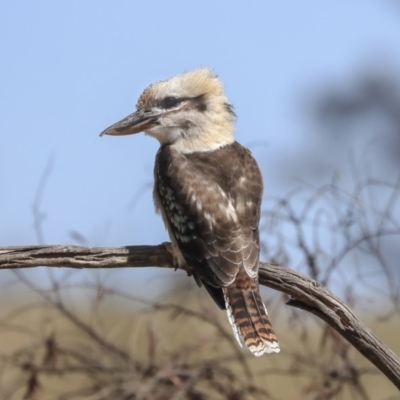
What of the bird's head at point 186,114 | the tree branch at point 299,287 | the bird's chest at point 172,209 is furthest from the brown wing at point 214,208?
the tree branch at point 299,287

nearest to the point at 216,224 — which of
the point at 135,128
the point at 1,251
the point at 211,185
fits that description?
the point at 211,185

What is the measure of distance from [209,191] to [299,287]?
972 mm

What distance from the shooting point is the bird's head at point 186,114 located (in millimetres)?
4969

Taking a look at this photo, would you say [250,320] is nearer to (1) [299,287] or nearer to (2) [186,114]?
(1) [299,287]

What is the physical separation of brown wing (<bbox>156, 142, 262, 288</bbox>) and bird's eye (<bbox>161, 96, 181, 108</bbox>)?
228mm

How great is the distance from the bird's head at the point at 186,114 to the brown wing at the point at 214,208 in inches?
5.4

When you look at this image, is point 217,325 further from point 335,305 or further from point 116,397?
point 335,305

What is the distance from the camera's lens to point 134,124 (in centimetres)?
489

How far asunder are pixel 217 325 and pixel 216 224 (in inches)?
44.8

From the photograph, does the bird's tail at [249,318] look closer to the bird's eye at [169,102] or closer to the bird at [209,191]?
the bird at [209,191]

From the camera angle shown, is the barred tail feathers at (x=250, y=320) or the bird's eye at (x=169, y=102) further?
the bird's eye at (x=169, y=102)

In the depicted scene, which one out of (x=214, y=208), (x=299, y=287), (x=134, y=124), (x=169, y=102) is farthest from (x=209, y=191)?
(x=299, y=287)

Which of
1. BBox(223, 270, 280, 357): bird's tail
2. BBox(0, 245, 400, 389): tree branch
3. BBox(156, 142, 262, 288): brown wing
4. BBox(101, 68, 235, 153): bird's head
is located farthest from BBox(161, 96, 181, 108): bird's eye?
BBox(0, 245, 400, 389): tree branch

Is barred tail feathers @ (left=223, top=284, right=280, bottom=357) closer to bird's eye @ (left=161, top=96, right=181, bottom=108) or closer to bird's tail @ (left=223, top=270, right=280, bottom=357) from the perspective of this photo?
bird's tail @ (left=223, top=270, right=280, bottom=357)
